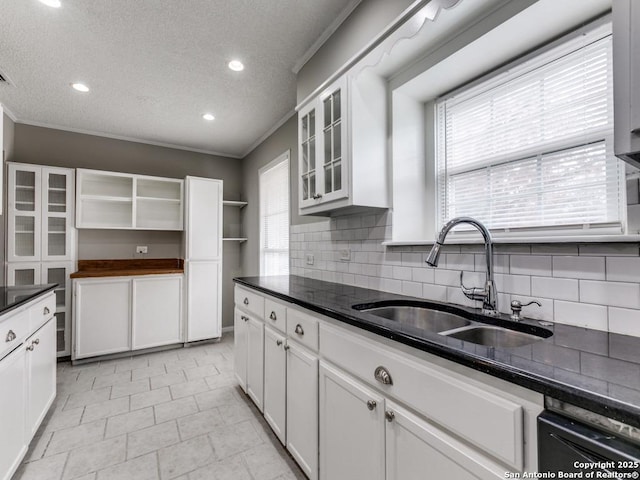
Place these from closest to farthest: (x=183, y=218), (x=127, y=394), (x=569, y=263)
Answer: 1. (x=569, y=263)
2. (x=127, y=394)
3. (x=183, y=218)

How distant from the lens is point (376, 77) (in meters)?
1.99

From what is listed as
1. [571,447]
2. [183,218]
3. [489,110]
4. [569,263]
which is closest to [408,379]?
[571,447]

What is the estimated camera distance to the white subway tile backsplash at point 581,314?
3.51 ft

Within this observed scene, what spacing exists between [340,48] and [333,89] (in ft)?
0.84

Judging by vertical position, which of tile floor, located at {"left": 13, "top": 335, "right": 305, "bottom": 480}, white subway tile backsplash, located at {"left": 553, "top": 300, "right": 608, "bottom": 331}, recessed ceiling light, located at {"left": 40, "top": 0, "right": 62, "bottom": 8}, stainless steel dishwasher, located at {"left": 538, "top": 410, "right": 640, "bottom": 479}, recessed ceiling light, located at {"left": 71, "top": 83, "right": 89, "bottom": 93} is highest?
recessed ceiling light, located at {"left": 40, "top": 0, "right": 62, "bottom": 8}

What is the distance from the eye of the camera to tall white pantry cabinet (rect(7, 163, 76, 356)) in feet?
10.4

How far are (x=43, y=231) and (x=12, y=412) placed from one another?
Result: 239cm

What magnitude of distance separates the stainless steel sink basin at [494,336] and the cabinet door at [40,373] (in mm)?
2359

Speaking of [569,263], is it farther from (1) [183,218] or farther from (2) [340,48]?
(1) [183,218]

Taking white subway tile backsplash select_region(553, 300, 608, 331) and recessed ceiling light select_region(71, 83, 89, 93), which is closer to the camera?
white subway tile backsplash select_region(553, 300, 608, 331)

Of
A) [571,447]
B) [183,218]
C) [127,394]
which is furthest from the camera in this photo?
[183,218]

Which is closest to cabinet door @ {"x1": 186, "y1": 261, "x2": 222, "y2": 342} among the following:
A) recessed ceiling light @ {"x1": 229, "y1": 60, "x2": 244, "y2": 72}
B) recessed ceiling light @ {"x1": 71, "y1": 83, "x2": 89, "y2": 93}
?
recessed ceiling light @ {"x1": 71, "y1": 83, "x2": 89, "y2": 93}

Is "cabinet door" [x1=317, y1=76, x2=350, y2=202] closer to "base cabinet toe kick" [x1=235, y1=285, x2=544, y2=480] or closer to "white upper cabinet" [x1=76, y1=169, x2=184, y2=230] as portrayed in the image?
"base cabinet toe kick" [x1=235, y1=285, x2=544, y2=480]

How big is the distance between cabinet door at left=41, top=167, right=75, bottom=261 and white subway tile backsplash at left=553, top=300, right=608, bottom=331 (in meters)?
4.33
